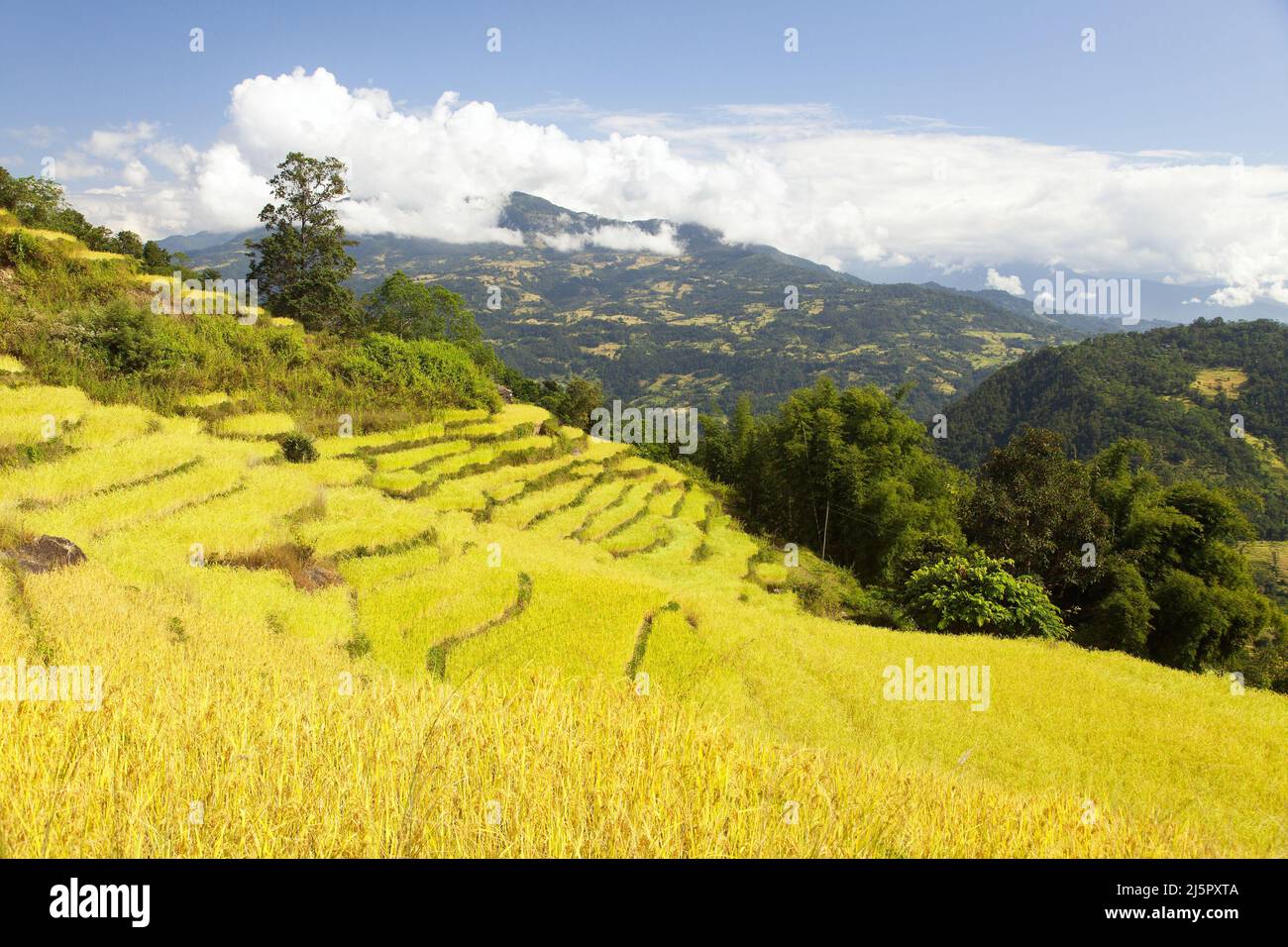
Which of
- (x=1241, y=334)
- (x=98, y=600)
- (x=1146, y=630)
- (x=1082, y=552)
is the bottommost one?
(x=1146, y=630)

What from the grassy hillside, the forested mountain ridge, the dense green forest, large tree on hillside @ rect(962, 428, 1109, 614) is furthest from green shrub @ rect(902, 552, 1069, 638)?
the forested mountain ridge

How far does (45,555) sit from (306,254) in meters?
34.8

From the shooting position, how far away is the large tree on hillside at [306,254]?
36.4 m

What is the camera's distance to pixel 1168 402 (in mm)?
115875

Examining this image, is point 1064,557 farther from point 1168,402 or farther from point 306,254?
point 1168,402

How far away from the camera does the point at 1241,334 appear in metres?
142

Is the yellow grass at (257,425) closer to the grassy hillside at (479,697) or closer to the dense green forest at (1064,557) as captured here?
the grassy hillside at (479,697)

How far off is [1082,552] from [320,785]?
3205 centimetres

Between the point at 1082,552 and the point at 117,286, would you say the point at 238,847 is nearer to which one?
the point at 117,286

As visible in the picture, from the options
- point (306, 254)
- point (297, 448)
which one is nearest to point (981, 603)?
point (297, 448)

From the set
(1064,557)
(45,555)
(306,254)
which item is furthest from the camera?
(306,254)

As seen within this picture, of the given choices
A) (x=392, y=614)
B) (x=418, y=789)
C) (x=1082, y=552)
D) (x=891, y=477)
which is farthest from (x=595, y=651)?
(x=891, y=477)

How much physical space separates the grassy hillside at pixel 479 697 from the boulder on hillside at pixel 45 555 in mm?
434
